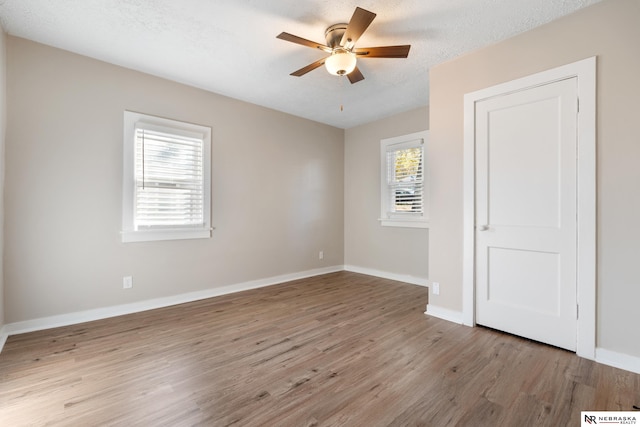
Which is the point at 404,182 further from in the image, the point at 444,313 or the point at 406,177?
the point at 444,313

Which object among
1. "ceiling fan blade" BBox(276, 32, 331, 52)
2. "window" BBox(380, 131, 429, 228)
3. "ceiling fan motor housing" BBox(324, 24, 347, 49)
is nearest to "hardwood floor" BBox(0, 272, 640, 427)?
"window" BBox(380, 131, 429, 228)

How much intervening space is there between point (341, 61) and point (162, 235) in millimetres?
2793

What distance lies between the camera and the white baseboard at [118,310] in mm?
2660

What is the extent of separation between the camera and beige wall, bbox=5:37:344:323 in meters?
2.66

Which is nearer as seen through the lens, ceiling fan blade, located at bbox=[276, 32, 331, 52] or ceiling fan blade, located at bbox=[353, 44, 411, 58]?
ceiling fan blade, located at bbox=[276, 32, 331, 52]

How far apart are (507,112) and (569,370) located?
2161 mm

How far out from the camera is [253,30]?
2494mm

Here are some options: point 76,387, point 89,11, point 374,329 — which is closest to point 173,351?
point 76,387

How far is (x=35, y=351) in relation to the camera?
232cm

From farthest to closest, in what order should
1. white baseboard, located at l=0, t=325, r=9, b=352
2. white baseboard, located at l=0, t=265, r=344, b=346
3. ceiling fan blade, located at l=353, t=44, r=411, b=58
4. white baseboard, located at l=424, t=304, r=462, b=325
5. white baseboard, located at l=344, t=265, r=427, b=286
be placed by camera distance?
1. white baseboard, located at l=344, t=265, r=427, b=286
2. white baseboard, located at l=424, t=304, r=462, b=325
3. white baseboard, located at l=0, t=265, r=344, b=346
4. white baseboard, located at l=0, t=325, r=9, b=352
5. ceiling fan blade, located at l=353, t=44, r=411, b=58

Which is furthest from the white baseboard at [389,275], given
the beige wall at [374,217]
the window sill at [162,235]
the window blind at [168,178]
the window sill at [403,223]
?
the window blind at [168,178]

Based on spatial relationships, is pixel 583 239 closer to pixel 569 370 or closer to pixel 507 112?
pixel 569 370

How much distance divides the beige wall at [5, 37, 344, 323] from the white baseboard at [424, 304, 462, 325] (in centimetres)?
242

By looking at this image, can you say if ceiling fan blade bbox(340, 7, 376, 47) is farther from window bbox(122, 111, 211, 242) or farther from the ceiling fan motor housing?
window bbox(122, 111, 211, 242)
